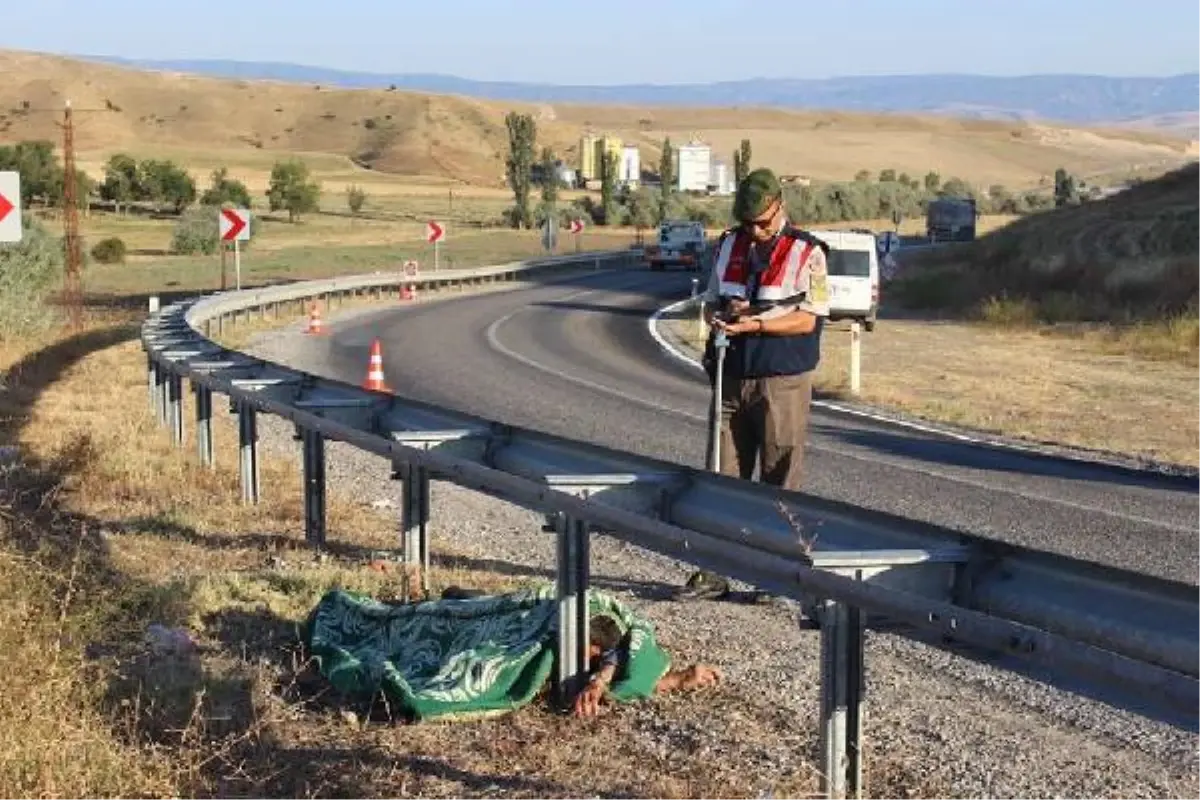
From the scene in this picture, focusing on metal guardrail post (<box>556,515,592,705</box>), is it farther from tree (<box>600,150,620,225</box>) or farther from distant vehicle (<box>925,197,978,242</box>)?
tree (<box>600,150,620,225</box>)

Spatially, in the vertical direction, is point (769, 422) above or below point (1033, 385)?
above

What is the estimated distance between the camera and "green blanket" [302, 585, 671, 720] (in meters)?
5.95

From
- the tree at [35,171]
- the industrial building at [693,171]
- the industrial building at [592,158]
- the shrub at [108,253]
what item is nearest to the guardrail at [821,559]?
the shrub at [108,253]

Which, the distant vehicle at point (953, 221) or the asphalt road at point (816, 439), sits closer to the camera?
the asphalt road at point (816, 439)

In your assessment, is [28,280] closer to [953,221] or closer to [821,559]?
[821,559]

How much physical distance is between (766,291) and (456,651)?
242cm

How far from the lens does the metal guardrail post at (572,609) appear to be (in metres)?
6.02

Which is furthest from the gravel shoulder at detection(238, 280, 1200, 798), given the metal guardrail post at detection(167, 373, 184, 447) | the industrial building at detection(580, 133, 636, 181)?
the industrial building at detection(580, 133, 636, 181)

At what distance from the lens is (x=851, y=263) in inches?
1205

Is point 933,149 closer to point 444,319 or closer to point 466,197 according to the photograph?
point 466,197

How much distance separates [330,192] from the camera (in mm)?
118812

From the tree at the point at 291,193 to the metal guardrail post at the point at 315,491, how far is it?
85.1 meters

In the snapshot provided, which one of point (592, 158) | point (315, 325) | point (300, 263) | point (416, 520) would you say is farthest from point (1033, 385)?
point (592, 158)

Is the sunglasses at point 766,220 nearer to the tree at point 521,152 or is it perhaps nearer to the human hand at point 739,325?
the human hand at point 739,325
